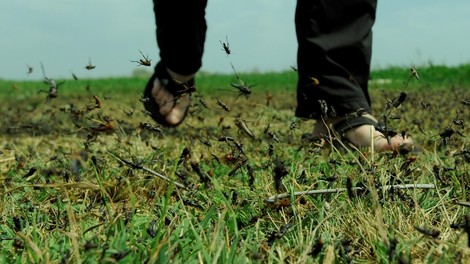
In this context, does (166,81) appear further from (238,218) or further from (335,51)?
(238,218)

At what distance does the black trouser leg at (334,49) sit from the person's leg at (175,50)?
1415 mm

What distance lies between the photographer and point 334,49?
140 inches

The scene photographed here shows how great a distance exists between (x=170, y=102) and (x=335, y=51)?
1.90 metres

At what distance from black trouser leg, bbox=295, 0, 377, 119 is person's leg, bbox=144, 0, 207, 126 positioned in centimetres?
141

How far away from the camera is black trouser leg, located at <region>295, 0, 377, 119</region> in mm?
3543

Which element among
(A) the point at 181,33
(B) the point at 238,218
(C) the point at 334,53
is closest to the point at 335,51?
(C) the point at 334,53

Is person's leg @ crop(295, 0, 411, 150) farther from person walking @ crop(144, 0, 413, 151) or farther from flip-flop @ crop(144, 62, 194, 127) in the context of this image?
flip-flop @ crop(144, 62, 194, 127)

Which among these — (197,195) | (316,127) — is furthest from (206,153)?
(197,195)

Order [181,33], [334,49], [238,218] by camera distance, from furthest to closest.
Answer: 1. [181,33]
2. [334,49]
3. [238,218]

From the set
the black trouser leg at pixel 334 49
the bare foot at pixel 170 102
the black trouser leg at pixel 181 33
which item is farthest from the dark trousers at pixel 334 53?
the bare foot at pixel 170 102

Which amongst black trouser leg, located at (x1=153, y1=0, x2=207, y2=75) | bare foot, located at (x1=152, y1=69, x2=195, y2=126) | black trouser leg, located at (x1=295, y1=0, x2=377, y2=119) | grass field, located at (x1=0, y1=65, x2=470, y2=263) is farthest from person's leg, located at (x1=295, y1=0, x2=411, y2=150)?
bare foot, located at (x1=152, y1=69, x2=195, y2=126)

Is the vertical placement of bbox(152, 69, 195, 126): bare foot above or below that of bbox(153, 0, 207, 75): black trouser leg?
below

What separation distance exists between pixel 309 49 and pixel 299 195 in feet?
5.73

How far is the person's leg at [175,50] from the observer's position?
4875 mm
